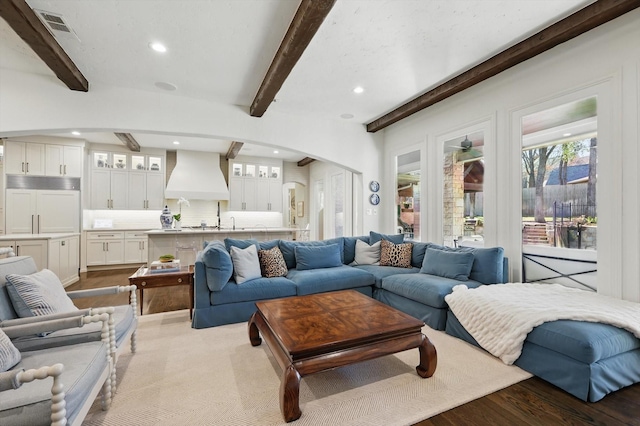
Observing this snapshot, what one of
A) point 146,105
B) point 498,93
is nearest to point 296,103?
point 146,105

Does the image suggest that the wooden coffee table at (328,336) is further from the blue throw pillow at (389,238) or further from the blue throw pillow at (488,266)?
the blue throw pillow at (389,238)

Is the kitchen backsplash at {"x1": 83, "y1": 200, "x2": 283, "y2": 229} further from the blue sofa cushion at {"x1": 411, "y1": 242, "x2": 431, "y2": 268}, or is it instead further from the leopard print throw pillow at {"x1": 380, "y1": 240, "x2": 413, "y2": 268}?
the blue sofa cushion at {"x1": 411, "y1": 242, "x2": 431, "y2": 268}

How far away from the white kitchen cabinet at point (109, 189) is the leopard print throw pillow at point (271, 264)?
5.27 m

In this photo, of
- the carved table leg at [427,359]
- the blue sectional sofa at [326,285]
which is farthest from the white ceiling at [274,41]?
the carved table leg at [427,359]

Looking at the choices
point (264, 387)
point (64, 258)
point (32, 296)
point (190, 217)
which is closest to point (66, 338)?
point (32, 296)

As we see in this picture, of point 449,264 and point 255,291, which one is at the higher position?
point 449,264

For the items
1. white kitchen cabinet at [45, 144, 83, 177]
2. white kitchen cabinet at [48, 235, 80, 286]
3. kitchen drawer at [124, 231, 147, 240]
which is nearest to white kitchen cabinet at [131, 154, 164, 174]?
white kitchen cabinet at [45, 144, 83, 177]

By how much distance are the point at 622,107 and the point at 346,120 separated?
146 inches

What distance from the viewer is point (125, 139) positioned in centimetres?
603

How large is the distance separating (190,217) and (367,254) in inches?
219

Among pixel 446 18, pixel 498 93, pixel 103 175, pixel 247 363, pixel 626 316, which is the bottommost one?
pixel 247 363

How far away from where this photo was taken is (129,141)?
626 centimetres

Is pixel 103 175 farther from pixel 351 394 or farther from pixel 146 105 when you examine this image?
pixel 351 394

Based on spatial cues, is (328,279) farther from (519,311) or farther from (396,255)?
(519,311)
